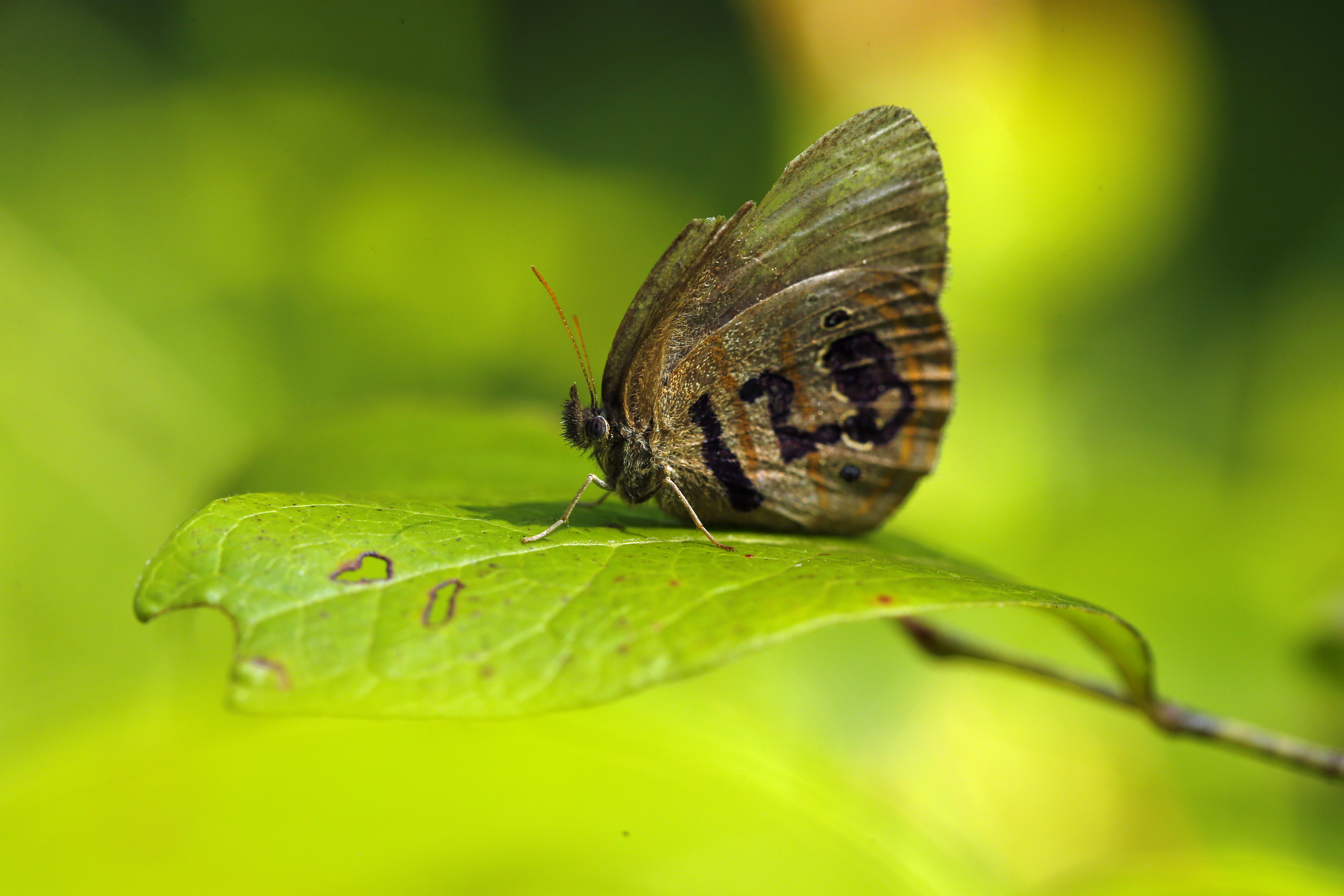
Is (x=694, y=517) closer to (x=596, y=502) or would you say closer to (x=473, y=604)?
(x=596, y=502)

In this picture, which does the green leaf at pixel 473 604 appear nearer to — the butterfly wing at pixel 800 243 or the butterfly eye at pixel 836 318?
the butterfly wing at pixel 800 243

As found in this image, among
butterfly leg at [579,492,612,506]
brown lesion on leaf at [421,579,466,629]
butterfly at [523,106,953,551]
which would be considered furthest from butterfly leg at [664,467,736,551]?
brown lesion on leaf at [421,579,466,629]

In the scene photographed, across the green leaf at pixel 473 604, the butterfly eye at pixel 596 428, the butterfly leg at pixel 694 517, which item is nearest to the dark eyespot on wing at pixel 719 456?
the butterfly leg at pixel 694 517

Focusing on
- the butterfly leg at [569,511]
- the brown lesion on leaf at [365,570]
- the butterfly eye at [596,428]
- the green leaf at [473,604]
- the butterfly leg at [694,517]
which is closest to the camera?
the green leaf at [473,604]

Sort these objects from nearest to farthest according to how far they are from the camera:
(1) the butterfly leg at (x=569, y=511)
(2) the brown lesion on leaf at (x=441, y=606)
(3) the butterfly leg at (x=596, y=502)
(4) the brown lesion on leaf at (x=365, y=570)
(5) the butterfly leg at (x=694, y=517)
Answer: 1. (2) the brown lesion on leaf at (x=441, y=606)
2. (4) the brown lesion on leaf at (x=365, y=570)
3. (1) the butterfly leg at (x=569, y=511)
4. (5) the butterfly leg at (x=694, y=517)
5. (3) the butterfly leg at (x=596, y=502)

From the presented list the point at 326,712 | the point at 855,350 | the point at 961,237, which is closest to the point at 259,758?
the point at 326,712

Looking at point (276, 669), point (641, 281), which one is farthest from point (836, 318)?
point (641, 281)
